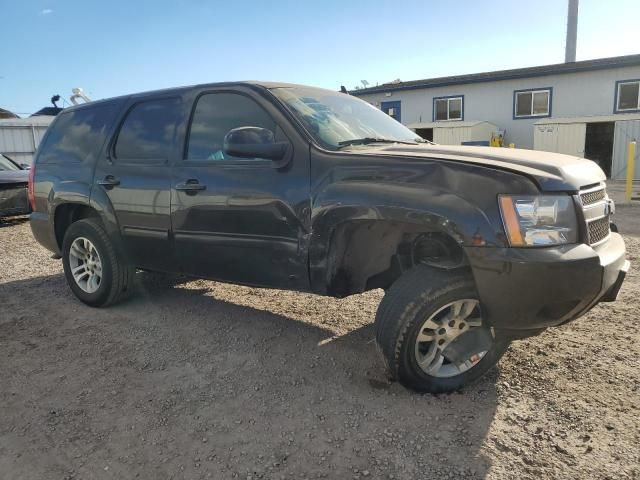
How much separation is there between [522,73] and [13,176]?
1930cm

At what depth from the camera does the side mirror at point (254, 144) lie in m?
3.12

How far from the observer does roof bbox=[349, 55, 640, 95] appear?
1922 centimetres

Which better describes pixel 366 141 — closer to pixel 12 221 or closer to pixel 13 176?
pixel 13 176

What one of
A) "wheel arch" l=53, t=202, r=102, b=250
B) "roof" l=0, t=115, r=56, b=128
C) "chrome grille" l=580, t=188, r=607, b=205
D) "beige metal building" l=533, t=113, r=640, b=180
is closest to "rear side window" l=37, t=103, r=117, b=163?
"wheel arch" l=53, t=202, r=102, b=250

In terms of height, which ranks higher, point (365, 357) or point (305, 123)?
point (305, 123)

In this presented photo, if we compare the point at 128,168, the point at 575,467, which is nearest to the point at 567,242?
the point at 575,467

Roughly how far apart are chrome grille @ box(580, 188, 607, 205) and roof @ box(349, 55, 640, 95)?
19747 millimetres

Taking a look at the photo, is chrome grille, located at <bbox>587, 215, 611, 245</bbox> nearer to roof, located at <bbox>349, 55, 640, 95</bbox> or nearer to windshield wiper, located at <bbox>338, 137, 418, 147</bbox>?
windshield wiper, located at <bbox>338, 137, 418, 147</bbox>

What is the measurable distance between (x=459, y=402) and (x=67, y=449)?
6.97 feet

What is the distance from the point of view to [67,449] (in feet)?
8.38

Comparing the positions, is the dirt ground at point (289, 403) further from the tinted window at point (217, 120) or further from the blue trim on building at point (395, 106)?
the blue trim on building at point (395, 106)

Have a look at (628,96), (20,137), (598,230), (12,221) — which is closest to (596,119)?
(628,96)

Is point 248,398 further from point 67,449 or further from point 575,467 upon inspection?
point 575,467

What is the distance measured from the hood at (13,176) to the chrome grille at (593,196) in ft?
32.7
